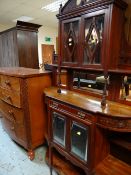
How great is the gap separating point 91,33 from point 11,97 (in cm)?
138

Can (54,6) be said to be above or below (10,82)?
above

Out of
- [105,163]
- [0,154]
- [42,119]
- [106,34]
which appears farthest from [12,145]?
[106,34]

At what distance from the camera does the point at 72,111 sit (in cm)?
148

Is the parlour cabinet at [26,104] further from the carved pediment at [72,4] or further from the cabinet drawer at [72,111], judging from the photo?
the carved pediment at [72,4]

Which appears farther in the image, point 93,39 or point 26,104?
point 26,104

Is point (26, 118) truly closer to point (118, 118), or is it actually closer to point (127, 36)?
point (118, 118)

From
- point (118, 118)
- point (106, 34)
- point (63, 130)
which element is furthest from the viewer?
point (63, 130)

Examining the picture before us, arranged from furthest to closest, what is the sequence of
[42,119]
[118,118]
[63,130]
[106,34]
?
1. [42,119]
2. [63,130]
3. [106,34]
4. [118,118]

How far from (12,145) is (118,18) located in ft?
7.62

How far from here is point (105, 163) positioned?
1.53 meters

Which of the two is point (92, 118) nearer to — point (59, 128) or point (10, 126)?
point (59, 128)

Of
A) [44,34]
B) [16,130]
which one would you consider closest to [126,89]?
[16,130]

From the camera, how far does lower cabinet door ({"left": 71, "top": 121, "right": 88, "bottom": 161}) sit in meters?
1.41

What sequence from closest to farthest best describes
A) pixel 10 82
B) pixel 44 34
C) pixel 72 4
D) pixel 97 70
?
pixel 97 70, pixel 72 4, pixel 10 82, pixel 44 34
